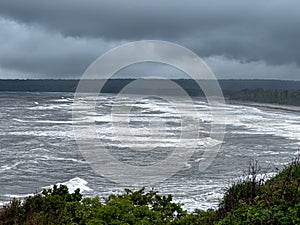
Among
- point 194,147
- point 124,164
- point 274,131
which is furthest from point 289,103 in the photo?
point 124,164

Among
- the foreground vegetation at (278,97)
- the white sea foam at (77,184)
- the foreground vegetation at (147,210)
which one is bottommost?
the white sea foam at (77,184)

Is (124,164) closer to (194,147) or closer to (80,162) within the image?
(80,162)

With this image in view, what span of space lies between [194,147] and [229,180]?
13060 millimetres

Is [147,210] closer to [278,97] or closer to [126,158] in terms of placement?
[126,158]

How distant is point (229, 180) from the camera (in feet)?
80.0

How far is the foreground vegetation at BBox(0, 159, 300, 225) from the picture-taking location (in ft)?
30.1

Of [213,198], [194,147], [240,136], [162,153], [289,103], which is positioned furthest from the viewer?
[289,103]

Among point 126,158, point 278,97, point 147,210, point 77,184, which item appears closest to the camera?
point 147,210

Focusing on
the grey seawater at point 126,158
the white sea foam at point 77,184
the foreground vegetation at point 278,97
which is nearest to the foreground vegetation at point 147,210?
the grey seawater at point 126,158

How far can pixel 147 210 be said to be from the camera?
34.6ft

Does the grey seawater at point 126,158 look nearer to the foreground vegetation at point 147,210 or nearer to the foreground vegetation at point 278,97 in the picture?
the foreground vegetation at point 147,210

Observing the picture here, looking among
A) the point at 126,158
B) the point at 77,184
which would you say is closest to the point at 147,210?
the point at 77,184

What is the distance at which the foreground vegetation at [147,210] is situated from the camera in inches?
361

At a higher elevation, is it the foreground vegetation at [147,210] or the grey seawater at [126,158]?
the foreground vegetation at [147,210]
